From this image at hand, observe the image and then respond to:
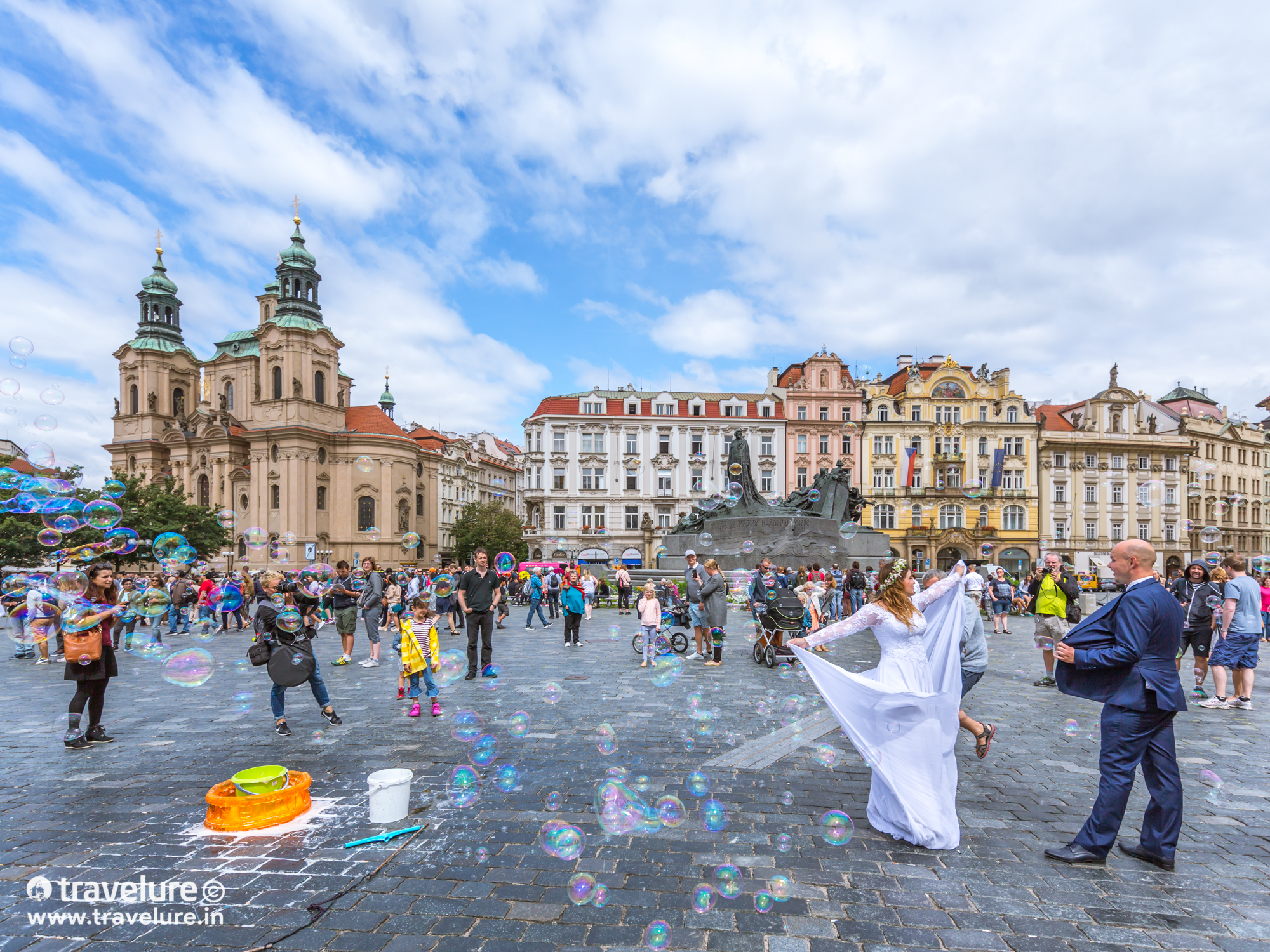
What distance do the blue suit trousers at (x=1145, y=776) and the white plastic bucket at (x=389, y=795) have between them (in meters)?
4.67

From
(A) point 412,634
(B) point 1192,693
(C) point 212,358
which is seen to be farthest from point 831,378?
(C) point 212,358

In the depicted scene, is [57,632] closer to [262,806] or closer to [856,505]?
[262,806]

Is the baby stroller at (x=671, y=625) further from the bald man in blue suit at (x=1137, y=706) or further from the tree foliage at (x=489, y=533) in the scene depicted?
the tree foliage at (x=489, y=533)

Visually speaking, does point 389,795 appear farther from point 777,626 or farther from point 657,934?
point 777,626

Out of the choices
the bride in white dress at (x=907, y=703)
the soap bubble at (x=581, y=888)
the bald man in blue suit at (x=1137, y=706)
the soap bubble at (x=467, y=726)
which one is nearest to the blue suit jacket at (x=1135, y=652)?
the bald man in blue suit at (x=1137, y=706)

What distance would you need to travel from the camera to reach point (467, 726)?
7.73 meters

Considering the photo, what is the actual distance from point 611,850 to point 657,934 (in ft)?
3.37

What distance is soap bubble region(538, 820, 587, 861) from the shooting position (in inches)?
177

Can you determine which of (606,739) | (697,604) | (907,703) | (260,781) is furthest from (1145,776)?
(697,604)

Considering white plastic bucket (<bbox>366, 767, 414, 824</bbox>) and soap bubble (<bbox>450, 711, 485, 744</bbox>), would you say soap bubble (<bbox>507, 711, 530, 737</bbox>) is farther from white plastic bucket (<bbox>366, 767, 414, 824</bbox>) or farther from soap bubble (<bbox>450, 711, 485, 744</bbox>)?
white plastic bucket (<bbox>366, 767, 414, 824</bbox>)

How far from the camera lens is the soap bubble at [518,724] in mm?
7383

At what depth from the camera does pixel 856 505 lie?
87.7 ft

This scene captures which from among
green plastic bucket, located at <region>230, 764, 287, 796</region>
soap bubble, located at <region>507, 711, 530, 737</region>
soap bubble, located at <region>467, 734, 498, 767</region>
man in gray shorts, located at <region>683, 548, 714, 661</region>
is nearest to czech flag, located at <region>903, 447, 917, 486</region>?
man in gray shorts, located at <region>683, 548, 714, 661</region>

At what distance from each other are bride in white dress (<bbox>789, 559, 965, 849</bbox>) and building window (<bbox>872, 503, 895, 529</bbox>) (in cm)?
5715
